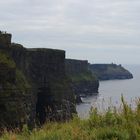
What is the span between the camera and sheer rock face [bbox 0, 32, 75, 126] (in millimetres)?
72062

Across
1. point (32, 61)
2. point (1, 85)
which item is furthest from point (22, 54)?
point (1, 85)

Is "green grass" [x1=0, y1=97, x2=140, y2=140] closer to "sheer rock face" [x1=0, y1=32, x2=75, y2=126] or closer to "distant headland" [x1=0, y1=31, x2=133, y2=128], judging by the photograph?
"distant headland" [x1=0, y1=31, x2=133, y2=128]

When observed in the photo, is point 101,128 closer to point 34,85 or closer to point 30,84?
point 30,84

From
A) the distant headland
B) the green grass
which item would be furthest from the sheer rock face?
the green grass

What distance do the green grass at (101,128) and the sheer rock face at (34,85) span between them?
56.7 metres

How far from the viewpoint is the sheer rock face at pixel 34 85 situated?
72.1 metres

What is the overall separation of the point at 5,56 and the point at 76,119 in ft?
208

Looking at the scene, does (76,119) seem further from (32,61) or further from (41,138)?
(32,61)

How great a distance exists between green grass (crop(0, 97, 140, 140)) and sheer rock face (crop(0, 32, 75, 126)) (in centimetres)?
5674

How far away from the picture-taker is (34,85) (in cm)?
10000

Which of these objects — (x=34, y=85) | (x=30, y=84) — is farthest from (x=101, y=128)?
(x=34, y=85)

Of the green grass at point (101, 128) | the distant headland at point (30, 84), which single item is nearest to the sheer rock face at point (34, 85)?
the distant headland at point (30, 84)

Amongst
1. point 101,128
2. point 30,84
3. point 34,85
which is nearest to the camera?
point 101,128

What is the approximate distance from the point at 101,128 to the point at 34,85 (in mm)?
88208
